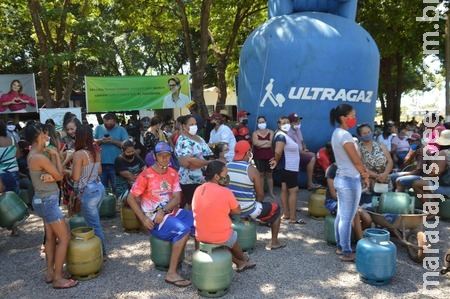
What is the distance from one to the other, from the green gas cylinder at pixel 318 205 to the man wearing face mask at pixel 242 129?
2418mm

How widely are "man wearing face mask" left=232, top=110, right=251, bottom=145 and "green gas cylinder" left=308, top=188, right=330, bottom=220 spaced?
242cm

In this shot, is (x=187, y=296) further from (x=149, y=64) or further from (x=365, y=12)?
(x=149, y=64)

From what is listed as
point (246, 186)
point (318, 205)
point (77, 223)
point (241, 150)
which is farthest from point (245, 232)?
point (77, 223)

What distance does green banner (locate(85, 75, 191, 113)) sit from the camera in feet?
38.4

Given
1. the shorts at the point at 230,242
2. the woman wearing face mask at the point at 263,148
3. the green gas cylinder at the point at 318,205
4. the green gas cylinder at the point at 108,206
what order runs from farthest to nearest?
1. the woman wearing face mask at the point at 263,148
2. the green gas cylinder at the point at 108,206
3. the green gas cylinder at the point at 318,205
4. the shorts at the point at 230,242

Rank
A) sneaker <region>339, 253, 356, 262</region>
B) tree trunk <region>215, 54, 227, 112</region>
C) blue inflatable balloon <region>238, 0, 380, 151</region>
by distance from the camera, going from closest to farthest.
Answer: sneaker <region>339, 253, 356, 262</region>
blue inflatable balloon <region>238, 0, 380, 151</region>
tree trunk <region>215, 54, 227, 112</region>

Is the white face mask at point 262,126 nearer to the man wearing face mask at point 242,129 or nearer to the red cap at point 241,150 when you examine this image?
the man wearing face mask at point 242,129

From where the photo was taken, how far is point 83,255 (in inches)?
170

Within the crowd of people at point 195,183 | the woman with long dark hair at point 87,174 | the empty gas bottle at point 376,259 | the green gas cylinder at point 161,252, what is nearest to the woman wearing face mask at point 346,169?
the crowd of people at point 195,183

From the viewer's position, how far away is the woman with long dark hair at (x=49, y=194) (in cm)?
408

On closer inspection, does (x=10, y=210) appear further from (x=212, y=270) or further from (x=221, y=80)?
(x=221, y=80)

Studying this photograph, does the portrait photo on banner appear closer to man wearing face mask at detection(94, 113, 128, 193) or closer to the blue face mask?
man wearing face mask at detection(94, 113, 128, 193)

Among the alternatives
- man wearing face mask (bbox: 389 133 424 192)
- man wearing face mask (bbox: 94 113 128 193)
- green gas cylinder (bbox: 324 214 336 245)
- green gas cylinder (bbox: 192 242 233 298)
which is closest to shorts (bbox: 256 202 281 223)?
green gas cylinder (bbox: 324 214 336 245)

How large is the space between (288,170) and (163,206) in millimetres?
2531
